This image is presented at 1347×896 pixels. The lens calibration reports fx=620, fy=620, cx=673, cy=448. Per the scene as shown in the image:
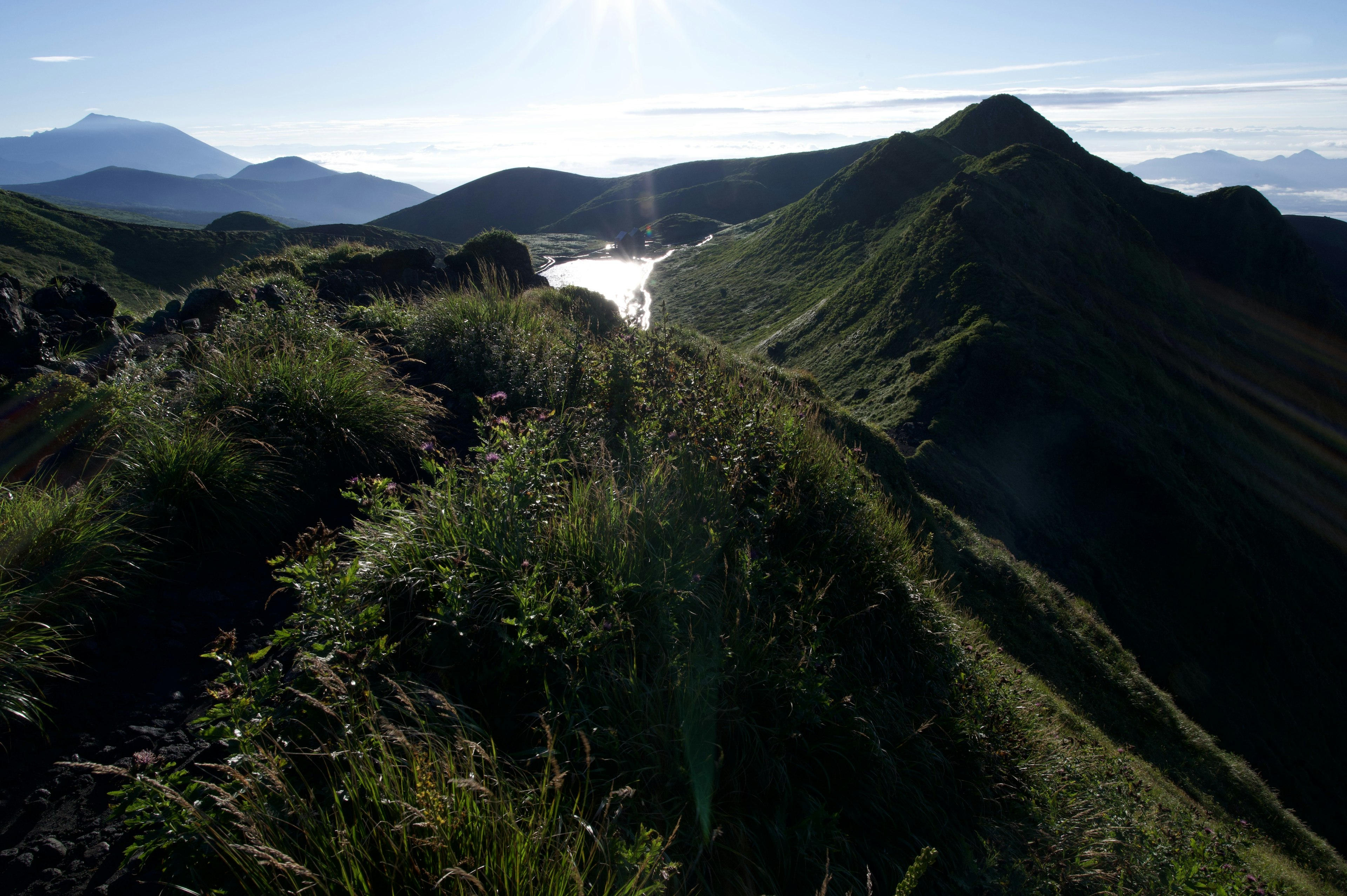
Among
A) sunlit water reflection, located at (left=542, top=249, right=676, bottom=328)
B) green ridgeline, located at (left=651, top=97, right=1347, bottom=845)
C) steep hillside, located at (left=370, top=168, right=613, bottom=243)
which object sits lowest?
green ridgeline, located at (left=651, top=97, right=1347, bottom=845)

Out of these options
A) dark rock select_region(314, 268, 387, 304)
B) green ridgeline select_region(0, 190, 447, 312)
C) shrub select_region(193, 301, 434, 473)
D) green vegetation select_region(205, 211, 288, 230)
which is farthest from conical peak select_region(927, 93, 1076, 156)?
green vegetation select_region(205, 211, 288, 230)

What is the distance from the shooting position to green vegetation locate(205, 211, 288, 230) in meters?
71.2

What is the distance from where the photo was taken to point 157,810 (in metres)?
1.93

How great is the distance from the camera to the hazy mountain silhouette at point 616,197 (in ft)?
315

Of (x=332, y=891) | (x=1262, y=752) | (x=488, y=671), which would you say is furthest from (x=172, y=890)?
(x=1262, y=752)

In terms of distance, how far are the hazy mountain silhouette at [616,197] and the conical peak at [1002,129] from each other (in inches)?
1808

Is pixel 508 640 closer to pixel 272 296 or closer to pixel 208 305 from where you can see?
pixel 272 296

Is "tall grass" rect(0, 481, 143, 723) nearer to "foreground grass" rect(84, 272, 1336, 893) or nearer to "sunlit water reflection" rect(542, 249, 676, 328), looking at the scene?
"foreground grass" rect(84, 272, 1336, 893)

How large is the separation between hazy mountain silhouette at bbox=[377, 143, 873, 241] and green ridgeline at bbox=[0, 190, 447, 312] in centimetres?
4464

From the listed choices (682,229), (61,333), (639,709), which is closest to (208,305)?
(61,333)

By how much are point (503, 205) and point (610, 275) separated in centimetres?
8237

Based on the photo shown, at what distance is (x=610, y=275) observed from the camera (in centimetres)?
4588

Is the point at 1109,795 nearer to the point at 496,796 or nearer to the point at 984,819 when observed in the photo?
the point at 984,819

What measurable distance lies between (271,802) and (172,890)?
1.12ft
